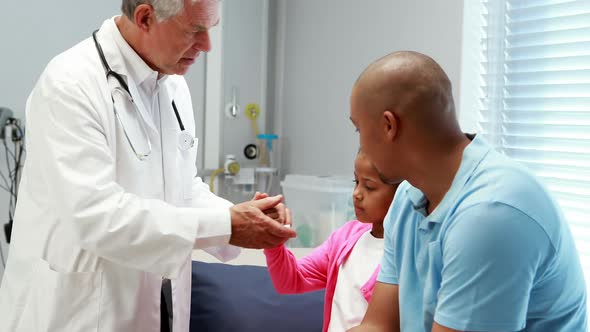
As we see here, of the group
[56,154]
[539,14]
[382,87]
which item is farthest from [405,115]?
[539,14]

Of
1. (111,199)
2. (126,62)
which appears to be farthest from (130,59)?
(111,199)

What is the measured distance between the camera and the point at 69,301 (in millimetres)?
1404

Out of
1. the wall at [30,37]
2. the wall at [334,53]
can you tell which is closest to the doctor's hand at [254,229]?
the wall at [334,53]

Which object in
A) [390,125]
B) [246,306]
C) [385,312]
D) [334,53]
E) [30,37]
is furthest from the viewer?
[334,53]

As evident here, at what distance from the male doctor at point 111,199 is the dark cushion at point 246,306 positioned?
322mm

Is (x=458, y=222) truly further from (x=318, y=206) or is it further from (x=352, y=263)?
(x=318, y=206)

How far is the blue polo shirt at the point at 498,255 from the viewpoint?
87 centimetres

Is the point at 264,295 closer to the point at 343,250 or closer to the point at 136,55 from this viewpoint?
the point at 343,250

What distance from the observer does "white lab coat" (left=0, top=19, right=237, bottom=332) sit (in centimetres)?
133

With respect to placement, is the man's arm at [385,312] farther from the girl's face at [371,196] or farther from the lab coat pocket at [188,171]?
the lab coat pocket at [188,171]

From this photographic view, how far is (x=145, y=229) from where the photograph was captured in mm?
1345

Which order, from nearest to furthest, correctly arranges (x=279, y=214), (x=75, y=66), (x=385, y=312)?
(x=385, y=312)
(x=75, y=66)
(x=279, y=214)

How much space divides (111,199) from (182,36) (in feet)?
1.41

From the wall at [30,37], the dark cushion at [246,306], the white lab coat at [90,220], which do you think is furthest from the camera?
the wall at [30,37]
